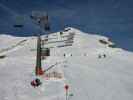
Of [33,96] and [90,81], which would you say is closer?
Result: [33,96]

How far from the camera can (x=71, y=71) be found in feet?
128

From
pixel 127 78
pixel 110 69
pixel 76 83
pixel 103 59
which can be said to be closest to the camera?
A: pixel 76 83

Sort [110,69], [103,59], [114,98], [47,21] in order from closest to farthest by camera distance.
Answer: [114,98], [110,69], [47,21], [103,59]

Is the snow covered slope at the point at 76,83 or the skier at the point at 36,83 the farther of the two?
the skier at the point at 36,83

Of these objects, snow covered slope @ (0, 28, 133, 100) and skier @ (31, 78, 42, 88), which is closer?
snow covered slope @ (0, 28, 133, 100)

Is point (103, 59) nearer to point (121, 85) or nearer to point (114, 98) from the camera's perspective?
point (121, 85)

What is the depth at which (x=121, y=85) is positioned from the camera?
3244 centimetres

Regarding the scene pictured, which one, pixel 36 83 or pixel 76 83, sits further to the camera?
pixel 76 83

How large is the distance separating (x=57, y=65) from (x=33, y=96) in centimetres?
1615

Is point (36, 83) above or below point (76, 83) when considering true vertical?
above

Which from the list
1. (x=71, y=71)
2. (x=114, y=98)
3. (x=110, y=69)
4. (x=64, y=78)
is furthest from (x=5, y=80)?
(x=110, y=69)

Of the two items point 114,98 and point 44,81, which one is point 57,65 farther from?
point 114,98

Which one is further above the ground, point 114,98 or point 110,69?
point 110,69

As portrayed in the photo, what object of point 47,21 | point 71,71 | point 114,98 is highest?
point 47,21
